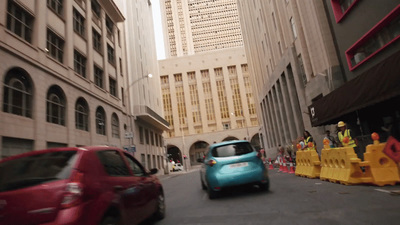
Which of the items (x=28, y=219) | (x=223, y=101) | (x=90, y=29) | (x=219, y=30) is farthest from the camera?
(x=219, y=30)

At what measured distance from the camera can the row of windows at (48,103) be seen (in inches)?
516

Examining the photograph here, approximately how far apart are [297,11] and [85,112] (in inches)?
739

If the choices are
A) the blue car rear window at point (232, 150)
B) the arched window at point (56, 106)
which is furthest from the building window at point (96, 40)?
the blue car rear window at point (232, 150)

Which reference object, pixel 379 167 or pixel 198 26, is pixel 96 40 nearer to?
pixel 379 167

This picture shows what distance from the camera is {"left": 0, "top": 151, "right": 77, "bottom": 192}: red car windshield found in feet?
9.53

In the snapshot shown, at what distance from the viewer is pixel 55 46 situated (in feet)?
57.8

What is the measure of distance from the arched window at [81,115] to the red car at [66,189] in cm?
1698

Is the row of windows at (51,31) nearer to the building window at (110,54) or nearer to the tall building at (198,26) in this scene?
the building window at (110,54)

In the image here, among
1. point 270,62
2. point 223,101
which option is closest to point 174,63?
point 223,101

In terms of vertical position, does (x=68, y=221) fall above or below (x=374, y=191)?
above

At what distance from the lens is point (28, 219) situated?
2.63m

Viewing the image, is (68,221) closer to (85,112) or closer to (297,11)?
(85,112)

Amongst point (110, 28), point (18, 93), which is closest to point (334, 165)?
point (18, 93)

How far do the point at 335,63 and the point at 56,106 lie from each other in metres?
17.6
